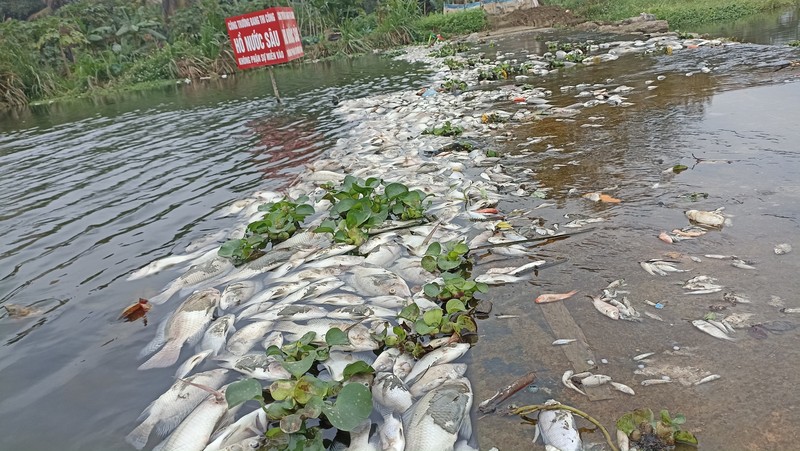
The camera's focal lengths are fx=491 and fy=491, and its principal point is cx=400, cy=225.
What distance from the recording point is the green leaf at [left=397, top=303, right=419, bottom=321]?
115 inches

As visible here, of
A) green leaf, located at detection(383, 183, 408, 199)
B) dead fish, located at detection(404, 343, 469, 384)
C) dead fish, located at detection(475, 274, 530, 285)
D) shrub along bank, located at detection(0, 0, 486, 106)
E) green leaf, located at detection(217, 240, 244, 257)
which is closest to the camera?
dead fish, located at detection(404, 343, 469, 384)

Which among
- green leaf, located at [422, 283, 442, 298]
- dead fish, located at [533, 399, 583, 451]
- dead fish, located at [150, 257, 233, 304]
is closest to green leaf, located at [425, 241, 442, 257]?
green leaf, located at [422, 283, 442, 298]

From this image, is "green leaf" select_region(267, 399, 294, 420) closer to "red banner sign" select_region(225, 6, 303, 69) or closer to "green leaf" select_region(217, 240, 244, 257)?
"green leaf" select_region(217, 240, 244, 257)

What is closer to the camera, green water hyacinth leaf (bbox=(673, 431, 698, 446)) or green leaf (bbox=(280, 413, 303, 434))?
green water hyacinth leaf (bbox=(673, 431, 698, 446))

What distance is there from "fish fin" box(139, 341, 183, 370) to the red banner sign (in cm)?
969

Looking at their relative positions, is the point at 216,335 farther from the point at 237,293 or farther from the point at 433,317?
the point at 433,317

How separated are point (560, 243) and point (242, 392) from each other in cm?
248

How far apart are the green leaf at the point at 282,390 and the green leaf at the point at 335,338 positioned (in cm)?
33

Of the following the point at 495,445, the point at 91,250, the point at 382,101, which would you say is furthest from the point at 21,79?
the point at 495,445

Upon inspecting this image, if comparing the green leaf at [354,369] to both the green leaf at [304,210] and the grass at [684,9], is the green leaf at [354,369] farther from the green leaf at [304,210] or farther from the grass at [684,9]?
the grass at [684,9]

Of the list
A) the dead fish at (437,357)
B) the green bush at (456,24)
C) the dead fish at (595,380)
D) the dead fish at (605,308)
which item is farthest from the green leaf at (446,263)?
the green bush at (456,24)

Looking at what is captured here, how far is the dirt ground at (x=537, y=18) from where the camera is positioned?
23.0 m

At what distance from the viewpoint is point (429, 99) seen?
10148 millimetres

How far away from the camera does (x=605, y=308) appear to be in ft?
9.39
